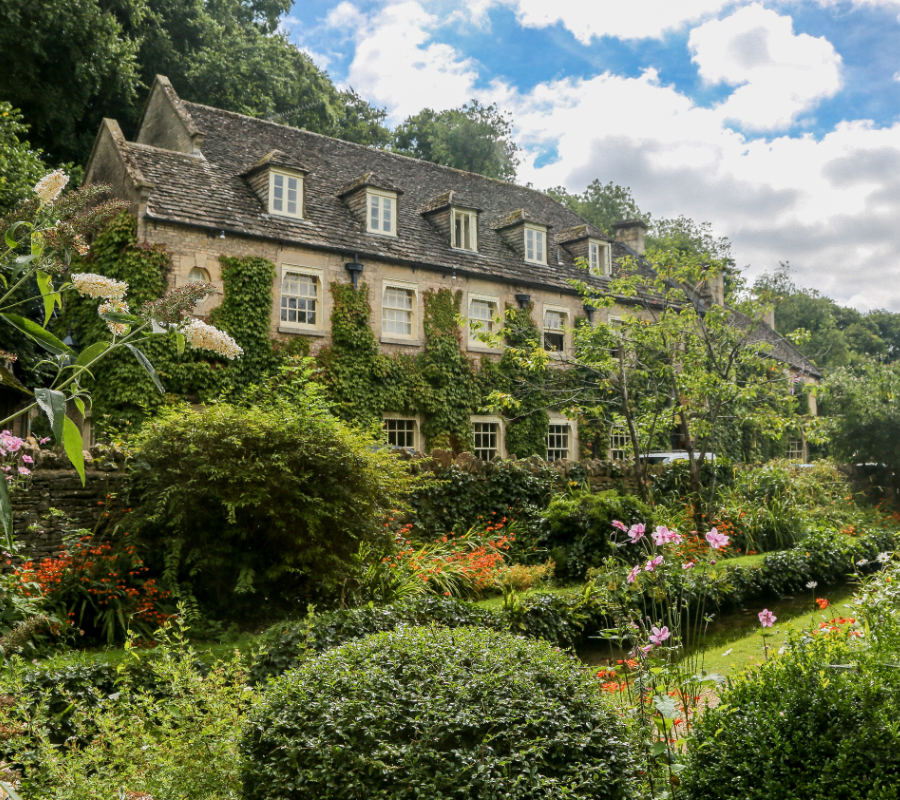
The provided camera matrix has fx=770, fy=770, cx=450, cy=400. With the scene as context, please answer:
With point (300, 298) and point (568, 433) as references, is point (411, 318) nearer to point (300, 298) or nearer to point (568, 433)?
point (300, 298)

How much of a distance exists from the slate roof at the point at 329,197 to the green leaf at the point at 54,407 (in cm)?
1487

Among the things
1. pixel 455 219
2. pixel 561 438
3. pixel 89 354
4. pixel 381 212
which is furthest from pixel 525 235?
pixel 89 354

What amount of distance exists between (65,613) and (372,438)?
358 centimetres

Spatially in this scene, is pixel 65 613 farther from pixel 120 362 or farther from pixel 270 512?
pixel 120 362

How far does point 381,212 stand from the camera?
20281 mm

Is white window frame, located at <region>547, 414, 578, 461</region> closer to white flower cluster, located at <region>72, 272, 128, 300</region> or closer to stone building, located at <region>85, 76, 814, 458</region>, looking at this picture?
stone building, located at <region>85, 76, 814, 458</region>

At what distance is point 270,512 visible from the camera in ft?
25.9

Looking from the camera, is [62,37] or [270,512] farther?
[62,37]

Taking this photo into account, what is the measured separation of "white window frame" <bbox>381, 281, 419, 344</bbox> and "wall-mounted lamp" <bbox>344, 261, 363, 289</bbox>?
2.54ft

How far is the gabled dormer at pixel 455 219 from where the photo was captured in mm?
21594

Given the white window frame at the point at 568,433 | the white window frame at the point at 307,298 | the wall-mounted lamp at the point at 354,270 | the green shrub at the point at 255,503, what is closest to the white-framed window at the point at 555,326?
the white window frame at the point at 568,433

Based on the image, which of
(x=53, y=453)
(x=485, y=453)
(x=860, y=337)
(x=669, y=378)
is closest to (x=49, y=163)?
(x=485, y=453)

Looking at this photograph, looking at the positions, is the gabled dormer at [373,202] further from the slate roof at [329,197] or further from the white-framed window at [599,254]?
the white-framed window at [599,254]

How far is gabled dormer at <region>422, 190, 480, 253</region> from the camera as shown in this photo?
21594 mm
